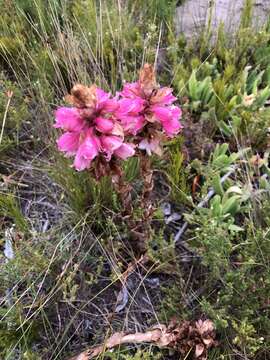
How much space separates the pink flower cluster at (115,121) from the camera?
1337 millimetres

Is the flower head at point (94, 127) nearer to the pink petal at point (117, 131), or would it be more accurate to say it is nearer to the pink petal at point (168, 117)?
the pink petal at point (117, 131)

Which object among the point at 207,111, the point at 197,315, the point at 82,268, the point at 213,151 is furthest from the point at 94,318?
the point at 207,111

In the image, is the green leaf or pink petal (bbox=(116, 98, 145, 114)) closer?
pink petal (bbox=(116, 98, 145, 114))

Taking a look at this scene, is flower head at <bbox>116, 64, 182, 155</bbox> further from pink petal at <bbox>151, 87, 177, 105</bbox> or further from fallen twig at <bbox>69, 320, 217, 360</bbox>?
fallen twig at <bbox>69, 320, 217, 360</bbox>

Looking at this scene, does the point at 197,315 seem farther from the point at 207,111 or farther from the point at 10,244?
the point at 207,111

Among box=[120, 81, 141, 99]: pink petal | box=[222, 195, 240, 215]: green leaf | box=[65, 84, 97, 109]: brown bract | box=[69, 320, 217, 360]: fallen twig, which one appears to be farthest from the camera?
box=[222, 195, 240, 215]: green leaf

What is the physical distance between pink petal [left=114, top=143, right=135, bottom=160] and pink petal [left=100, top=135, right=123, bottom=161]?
5 cm

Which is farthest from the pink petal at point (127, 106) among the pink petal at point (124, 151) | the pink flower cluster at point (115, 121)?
the pink petal at point (124, 151)

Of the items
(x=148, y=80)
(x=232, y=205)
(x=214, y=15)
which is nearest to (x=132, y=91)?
(x=148, y=80)

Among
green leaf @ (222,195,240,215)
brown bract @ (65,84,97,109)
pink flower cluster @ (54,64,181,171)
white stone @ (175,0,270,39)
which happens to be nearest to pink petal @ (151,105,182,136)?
pink flower cluster @ (54,64,181,171)

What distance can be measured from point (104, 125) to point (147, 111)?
190 mm

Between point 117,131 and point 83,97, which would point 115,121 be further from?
point 83,97

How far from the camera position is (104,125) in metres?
1.33

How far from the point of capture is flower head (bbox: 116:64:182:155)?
1405 millimetres
